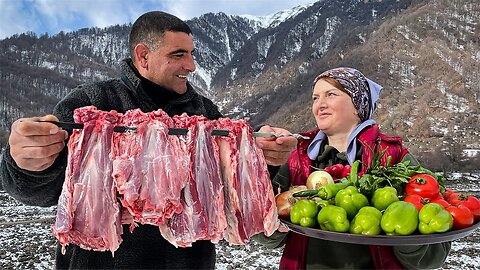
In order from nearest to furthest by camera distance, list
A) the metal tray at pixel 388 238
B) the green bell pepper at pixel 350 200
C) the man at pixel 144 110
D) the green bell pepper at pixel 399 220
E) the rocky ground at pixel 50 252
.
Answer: the man at pixel 144 110 < the metal tray at pixel 388 238 < the green bell pepper at pixel 399 220 < the green bell pepper at pixel 350 200 < the rocky ground at pixel 50 252

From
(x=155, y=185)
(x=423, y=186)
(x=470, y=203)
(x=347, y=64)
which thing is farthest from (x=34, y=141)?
(x=347, y=64)

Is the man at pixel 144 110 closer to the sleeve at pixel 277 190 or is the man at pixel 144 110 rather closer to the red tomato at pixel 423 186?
the sleeve at pixel 277 190

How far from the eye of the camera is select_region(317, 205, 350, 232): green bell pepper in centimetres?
272

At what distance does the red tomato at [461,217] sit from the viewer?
272 centimetres

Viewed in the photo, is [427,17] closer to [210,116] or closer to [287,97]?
[287,97]

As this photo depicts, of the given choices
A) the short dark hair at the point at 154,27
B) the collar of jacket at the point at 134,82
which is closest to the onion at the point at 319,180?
the collar of jacket at the point at 134,82

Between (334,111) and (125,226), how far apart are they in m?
2.01

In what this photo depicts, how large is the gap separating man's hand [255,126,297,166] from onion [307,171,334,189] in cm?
36

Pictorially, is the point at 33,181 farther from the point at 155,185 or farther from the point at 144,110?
the point at 144,110

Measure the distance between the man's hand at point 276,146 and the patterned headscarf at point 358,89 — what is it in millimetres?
1058

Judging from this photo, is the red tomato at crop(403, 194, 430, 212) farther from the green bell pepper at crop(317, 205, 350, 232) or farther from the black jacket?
the black jacket

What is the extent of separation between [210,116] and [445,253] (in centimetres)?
232

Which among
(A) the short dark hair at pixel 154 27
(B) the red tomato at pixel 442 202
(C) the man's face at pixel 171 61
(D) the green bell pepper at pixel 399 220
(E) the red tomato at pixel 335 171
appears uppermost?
(A) the short dark hair at pixel 154 27

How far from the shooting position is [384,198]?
9.52 ft
